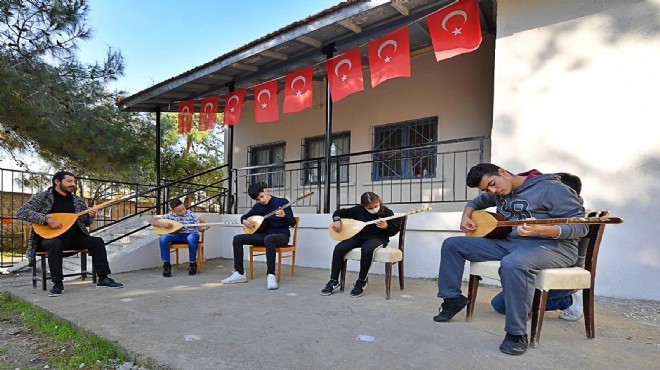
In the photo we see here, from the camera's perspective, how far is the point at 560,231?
2.38 m

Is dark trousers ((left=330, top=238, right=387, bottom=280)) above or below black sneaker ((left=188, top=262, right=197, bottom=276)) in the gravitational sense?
above

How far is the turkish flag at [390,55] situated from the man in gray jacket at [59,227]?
3897mm

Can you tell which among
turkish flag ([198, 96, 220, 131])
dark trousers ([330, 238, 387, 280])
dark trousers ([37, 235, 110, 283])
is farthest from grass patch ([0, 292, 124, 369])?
turkish flag ([198, 96, 220, 131])

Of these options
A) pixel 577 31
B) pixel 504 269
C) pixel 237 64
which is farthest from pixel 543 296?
pixel 237 64

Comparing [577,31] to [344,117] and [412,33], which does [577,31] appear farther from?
[344,117]

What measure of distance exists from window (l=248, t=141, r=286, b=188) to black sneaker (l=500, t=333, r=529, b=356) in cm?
698

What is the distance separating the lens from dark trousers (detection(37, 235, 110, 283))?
4090mm

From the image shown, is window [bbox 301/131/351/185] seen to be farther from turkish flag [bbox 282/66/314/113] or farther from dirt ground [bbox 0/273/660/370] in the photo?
dirt ground [bbox 0/273/660/370]

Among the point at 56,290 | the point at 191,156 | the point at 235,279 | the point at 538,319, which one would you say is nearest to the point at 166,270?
the point at 235,279

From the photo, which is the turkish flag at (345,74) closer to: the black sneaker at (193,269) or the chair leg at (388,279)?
the chair leg at (388,279)

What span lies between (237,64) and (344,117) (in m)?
2.46

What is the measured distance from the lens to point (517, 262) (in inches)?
93.0

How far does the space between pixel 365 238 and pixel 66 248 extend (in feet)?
11.0

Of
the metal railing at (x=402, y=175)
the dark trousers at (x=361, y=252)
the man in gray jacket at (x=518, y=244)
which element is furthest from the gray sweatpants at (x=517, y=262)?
the metal railing at (x=402, y=175)
